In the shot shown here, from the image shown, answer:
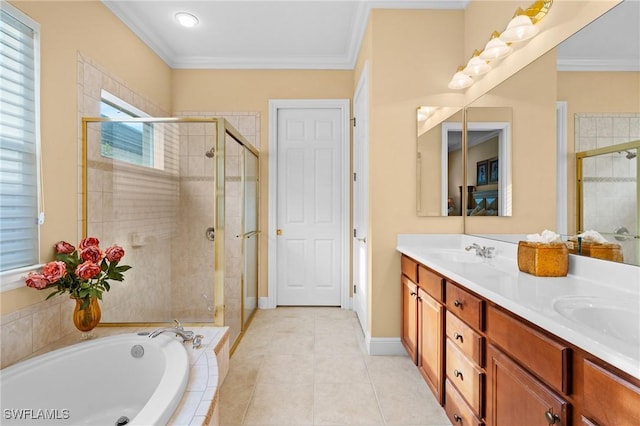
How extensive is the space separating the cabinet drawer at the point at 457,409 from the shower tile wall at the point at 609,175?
885 millimetres

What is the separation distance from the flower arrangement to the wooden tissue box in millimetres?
2157

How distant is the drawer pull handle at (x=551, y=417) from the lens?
2.78 ft

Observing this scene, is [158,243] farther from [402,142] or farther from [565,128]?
[565,128]

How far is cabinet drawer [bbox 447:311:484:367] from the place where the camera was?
1.28 meters

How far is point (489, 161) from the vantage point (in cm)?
Answer: 213

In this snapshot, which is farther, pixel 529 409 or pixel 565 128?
pixel 565 128

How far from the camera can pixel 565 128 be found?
1.42 meters

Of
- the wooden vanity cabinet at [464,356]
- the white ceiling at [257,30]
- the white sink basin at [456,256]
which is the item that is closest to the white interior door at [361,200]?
the white ceiling at [257,30]

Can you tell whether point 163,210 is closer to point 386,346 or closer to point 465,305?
point 386,346

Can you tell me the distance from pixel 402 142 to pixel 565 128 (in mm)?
1102

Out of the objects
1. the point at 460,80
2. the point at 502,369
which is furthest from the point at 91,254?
the point at 460,80

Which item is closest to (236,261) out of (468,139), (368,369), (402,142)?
(368,369)

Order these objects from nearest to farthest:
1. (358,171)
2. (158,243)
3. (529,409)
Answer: (529,409)
(158,243)
(358,171)

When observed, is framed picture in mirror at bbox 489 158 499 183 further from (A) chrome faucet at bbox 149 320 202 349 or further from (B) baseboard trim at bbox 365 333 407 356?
(A) chrome faucet at bbox 149 320 202 349
